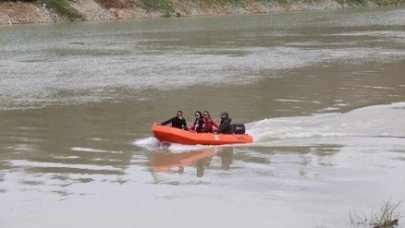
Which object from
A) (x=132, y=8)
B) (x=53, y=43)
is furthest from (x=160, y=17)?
(x=53, y=43)

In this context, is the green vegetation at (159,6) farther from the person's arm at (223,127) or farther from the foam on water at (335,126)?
the person's arm at (223,127)

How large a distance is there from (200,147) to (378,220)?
8109 millimetres

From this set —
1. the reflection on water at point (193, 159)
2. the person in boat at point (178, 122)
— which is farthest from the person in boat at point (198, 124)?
the reflection on water at point (193, 159)

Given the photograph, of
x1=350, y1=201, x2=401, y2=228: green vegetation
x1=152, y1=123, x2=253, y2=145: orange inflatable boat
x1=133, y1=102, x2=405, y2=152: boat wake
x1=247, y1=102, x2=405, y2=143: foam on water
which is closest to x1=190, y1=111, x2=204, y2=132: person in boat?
x1=152, y1=123, x2=253, y2=145: orange inflatable boat

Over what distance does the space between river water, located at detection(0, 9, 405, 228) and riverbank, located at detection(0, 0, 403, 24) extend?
1356 inches

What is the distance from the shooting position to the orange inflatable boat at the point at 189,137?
61.7ft

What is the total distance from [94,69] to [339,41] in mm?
25494

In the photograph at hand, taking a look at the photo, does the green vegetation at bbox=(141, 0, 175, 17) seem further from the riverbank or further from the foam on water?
the foam on water

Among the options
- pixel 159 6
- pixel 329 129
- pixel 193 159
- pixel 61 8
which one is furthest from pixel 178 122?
pixel 159 6

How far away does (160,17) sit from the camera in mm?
94250

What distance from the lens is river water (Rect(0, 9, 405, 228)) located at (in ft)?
42.3

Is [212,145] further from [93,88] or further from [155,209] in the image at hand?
[93,88]

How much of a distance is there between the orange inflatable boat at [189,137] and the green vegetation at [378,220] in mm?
7178

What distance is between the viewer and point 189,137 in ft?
62.0
